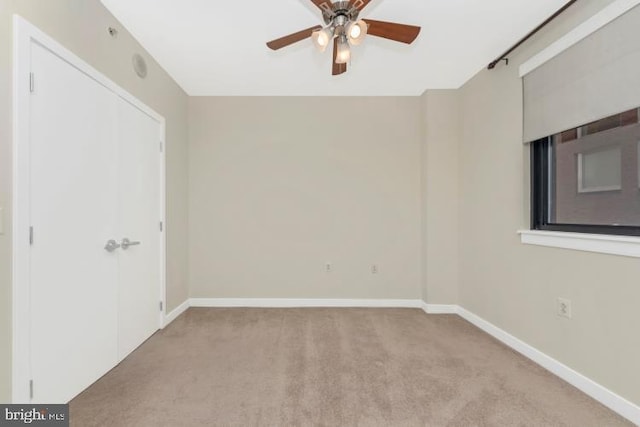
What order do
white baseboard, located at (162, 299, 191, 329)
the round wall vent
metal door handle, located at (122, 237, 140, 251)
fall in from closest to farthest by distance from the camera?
metal door handle, located at (122, 237, 140, 251) → the round wall vent → white baseboard, located at (162, 299, 191, 329)

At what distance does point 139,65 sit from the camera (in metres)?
2.46

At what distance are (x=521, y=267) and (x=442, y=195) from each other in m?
1.21

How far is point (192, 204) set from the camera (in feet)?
11.6

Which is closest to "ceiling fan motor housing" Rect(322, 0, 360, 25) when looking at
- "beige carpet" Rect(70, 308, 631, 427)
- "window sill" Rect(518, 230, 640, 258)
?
"window sill" Rect(518, 230, 640, 258)

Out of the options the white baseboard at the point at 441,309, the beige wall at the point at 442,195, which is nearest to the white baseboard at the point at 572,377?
the white baseboard at the point at 441,309

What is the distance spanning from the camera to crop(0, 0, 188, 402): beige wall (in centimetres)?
136

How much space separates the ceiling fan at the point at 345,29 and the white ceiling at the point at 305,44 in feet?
1.21

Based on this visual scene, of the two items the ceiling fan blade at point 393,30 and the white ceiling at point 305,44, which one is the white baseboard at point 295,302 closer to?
the white ceiling at point 305,44

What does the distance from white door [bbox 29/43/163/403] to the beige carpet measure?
0.27 meters

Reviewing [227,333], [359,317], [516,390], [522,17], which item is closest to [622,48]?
[522,17]

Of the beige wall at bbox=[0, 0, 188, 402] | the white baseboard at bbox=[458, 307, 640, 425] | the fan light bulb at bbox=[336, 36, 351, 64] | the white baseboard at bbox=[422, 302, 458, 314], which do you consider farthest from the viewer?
the white baseboard at bbox=[422, 302, 458, 314]

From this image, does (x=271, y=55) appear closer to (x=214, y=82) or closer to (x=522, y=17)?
(x=214, y=82)

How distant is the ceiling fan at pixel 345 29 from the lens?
160cm

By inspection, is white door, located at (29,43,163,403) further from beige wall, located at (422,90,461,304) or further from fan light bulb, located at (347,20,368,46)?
beige wall, located at (422,90,461,304)
